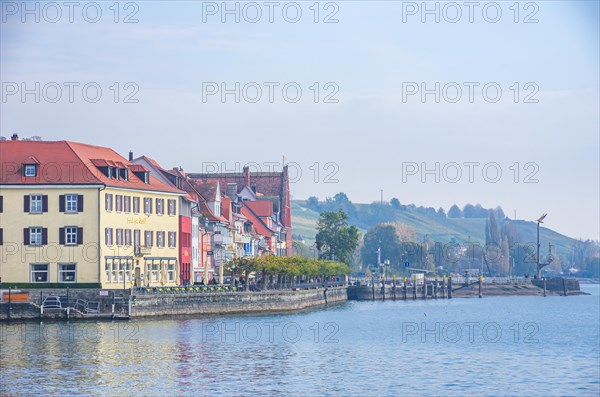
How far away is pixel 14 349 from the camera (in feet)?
247

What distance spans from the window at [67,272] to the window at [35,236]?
2.62 m

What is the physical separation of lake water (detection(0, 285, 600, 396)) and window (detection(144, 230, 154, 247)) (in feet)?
44.3

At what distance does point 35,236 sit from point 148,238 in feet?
42.3

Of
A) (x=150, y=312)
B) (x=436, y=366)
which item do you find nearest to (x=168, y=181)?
(x=150, y=312)

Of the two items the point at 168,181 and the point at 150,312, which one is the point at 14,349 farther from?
the point at 168,181

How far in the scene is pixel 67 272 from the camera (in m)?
106

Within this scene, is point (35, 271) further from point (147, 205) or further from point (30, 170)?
point (147, 205)

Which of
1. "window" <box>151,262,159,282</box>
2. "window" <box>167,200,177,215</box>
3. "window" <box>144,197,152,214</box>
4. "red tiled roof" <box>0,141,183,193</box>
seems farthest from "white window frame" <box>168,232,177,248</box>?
"red tiled roof" <box>0,141,183,193</box>

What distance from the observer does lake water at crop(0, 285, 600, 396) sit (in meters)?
61.3

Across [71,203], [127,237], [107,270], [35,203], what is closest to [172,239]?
[127,237]

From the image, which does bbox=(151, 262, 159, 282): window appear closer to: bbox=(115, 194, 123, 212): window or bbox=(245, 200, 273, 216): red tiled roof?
bbox=(115, 194, 123, 212): window

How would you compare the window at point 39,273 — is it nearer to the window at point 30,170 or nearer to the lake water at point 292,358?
the window at point 30,170

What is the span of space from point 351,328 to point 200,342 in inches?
1003

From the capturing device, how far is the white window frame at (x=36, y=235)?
106 m
